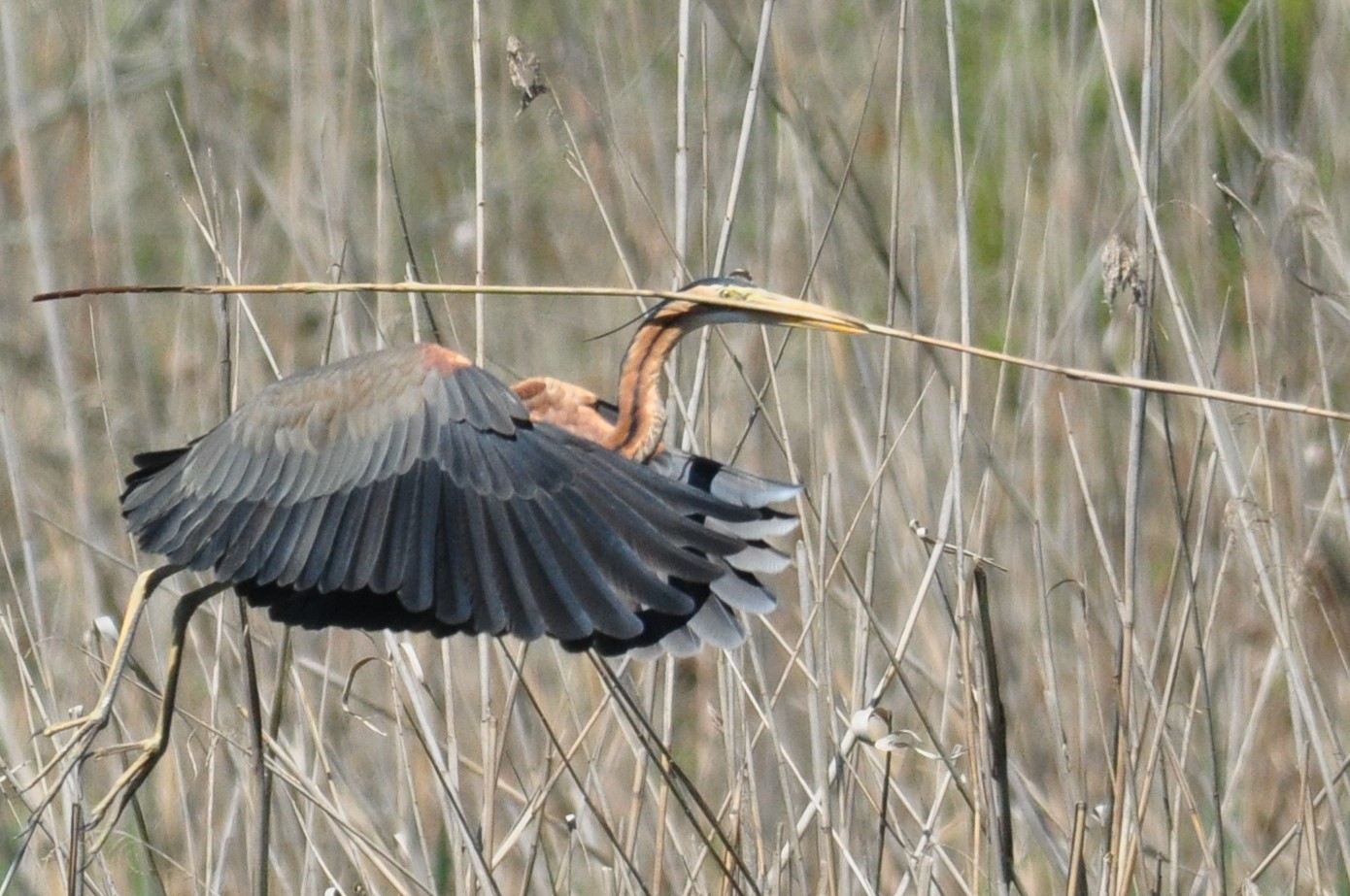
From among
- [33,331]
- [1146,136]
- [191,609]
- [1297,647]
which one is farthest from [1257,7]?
[33,331]

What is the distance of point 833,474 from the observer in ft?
8.13

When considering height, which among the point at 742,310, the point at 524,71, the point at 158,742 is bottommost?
the point at 158,742

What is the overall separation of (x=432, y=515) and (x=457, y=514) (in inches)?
1.1

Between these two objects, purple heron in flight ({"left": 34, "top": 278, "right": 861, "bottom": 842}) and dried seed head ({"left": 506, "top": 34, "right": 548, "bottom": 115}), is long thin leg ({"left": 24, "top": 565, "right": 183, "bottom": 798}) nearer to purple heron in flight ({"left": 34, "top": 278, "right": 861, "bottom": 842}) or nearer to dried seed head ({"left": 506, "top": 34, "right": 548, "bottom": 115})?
purple heron in flight ({"left": 34, "top": 278, "right": 861, "bottom": 842})

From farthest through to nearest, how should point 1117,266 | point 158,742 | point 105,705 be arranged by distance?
point 158,742 < point 105,705 < point 1117,266

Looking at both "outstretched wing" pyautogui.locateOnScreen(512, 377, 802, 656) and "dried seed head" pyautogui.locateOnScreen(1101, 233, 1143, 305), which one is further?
"outstretched wing" pyautogui.locateOnScreen(512, 377, 802, 656)

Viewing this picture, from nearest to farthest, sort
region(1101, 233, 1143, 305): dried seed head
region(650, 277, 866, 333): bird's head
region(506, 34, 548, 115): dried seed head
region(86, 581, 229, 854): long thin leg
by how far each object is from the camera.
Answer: region(650, 277, 866, 333): bird's head
region(1101, 233, 1143, 305): dried seed head
region(86, 581, 229, 854): long thin leg
region(506, 34, 548, 115): dried seed head

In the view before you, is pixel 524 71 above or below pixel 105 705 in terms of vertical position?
above

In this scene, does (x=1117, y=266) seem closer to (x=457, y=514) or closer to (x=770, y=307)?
(x=770, y=307)

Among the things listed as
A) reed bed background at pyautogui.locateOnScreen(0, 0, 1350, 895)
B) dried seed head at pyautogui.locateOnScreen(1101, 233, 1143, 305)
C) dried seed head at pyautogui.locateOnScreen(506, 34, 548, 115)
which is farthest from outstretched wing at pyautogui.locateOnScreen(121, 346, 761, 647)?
dried seed head at pyautogui.locateOnScreen(1101, 233, 1143, 305)

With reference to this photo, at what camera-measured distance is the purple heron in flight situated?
1.98m

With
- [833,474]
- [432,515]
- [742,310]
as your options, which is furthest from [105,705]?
[833,474]

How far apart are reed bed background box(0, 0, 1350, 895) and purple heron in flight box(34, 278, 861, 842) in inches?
3.7

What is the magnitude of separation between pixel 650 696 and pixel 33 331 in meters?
2.16
